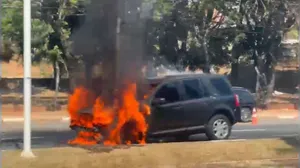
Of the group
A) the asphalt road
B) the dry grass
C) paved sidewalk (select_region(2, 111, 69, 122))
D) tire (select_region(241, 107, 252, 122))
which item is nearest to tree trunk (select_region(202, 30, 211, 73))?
paved sidewalk (select_region(2, 111, 69, 122))

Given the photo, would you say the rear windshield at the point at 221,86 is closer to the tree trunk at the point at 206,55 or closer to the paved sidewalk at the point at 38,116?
the paved sidewalk at the point at 38,116

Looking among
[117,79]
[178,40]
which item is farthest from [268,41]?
[117,79]

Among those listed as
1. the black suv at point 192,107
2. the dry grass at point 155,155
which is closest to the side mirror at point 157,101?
the black suv at point 192,107

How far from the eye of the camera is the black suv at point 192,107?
14258mm

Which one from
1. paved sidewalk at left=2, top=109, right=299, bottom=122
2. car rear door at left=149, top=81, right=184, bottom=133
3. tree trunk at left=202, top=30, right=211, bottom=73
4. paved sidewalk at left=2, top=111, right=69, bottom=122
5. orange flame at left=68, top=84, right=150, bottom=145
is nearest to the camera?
orange flame at left=68, top=84, right=150, bottom=145

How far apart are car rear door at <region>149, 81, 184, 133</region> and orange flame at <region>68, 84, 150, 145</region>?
0.27 m

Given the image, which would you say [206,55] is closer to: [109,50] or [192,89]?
[192,89]

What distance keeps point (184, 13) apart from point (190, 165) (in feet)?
54.7

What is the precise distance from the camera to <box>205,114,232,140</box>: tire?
14922mm

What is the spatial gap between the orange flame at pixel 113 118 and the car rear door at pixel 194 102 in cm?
110

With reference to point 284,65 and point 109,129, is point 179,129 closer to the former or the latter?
point 109,129

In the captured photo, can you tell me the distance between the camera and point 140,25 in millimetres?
15195

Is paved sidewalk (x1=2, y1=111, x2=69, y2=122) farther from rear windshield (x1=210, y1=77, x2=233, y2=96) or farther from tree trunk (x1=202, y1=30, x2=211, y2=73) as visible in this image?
rear windshield (x1=210, y1=77, x2=233, y2=96)

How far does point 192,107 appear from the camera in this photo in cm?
1469
